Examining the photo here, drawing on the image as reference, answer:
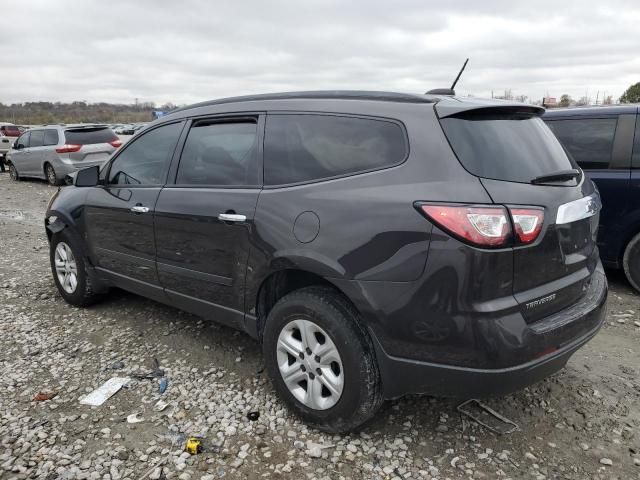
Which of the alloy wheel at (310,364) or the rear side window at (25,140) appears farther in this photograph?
the rear side window at (25,140)

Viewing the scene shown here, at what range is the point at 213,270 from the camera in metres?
3.19

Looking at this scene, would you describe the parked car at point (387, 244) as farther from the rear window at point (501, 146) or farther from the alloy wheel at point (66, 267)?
the alloy wheel at point (66, 267)

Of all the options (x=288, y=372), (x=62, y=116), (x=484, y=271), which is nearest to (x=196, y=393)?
(x=288, y=372)

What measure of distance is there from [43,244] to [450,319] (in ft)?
22.8

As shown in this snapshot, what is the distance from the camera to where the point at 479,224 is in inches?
84.0

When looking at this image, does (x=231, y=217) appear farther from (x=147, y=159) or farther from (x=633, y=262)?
(x=633, y=262)

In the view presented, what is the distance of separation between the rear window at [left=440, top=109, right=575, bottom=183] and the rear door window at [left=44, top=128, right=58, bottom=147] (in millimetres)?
14008

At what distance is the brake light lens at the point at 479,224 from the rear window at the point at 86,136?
13377mm

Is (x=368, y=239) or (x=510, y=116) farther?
(x=510, y=116)

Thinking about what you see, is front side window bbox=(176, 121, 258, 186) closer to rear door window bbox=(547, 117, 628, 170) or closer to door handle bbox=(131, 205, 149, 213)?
door handle bbox=(131, 205, 149, 213)

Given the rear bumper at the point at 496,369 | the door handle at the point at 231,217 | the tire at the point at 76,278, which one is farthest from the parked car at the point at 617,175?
the tire at the point at 76,278

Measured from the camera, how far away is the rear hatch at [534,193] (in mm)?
2248

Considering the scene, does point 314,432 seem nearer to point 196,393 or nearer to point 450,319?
point 196,393

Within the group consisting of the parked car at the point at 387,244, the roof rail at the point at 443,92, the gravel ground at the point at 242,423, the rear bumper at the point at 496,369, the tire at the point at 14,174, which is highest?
the roof rail at the point at 443,92
